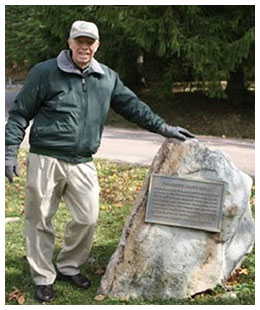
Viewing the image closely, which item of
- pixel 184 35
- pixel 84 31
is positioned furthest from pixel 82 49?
pixel 184 35

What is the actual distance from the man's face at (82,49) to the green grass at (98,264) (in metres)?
1.84

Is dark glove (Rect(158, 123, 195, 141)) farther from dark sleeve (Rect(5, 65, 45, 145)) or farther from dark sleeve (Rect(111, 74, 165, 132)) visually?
dark sleeve (Rect(5, 65, 45, 145))

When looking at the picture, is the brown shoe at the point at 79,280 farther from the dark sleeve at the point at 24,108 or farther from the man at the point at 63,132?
the dark sleeve at the point at 24,108

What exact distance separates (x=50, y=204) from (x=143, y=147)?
760 centimetres

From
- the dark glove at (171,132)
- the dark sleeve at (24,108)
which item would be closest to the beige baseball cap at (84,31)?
the dark sleeve at (24,108)

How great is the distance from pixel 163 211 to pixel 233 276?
3.35ft

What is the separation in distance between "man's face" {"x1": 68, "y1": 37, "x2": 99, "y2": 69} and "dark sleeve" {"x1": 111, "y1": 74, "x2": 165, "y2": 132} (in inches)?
15.6

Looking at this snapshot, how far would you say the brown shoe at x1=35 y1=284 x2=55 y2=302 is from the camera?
4285 millimetres

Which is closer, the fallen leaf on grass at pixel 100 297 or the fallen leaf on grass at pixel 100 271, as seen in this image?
the fallen leaf on grass at pixel 100 297

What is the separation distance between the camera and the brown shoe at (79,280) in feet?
14.9

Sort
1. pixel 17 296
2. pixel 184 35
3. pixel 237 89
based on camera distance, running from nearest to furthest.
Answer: pixel 17 296
pixel 184 35
pixel 237 89

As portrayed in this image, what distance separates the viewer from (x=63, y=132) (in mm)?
4023

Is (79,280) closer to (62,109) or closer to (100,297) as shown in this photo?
(100,297)

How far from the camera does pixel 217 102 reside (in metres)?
17.3
